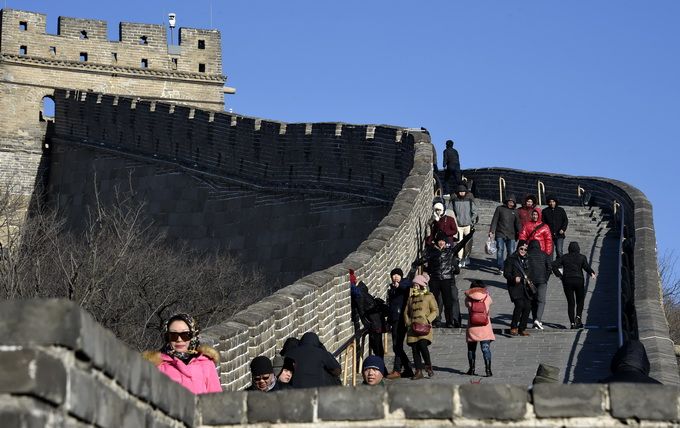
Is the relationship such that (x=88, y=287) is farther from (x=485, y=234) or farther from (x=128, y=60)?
(x=128, y=60)

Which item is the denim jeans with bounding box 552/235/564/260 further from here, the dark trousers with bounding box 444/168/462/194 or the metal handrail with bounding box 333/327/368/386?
the dark trousers with bounding box 444/168/462/194

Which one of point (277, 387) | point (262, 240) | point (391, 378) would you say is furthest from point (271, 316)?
point (262, 240)

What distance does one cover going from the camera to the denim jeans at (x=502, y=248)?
80.2ft

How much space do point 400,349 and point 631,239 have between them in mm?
7869

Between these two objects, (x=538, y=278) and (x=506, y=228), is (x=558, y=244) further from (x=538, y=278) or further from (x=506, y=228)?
(x=538, y=278)

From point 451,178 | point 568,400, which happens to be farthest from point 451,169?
point 568,400

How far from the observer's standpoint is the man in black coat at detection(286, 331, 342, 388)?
12.4 metres

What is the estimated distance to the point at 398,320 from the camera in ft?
60.4

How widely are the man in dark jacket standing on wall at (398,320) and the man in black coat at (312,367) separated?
5104mm

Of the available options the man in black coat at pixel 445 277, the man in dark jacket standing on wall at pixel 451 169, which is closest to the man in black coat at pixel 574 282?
the man in black coat at pixel 445 277

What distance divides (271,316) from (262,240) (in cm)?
2350

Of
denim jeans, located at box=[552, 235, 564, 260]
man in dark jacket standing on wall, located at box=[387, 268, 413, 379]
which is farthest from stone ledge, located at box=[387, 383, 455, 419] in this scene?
denim jeans, located at box=[552, 235, 564, 260]

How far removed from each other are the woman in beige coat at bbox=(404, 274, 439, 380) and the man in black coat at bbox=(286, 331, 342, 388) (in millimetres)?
4840

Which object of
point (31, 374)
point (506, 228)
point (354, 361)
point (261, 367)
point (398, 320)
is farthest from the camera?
point (506, 228)
